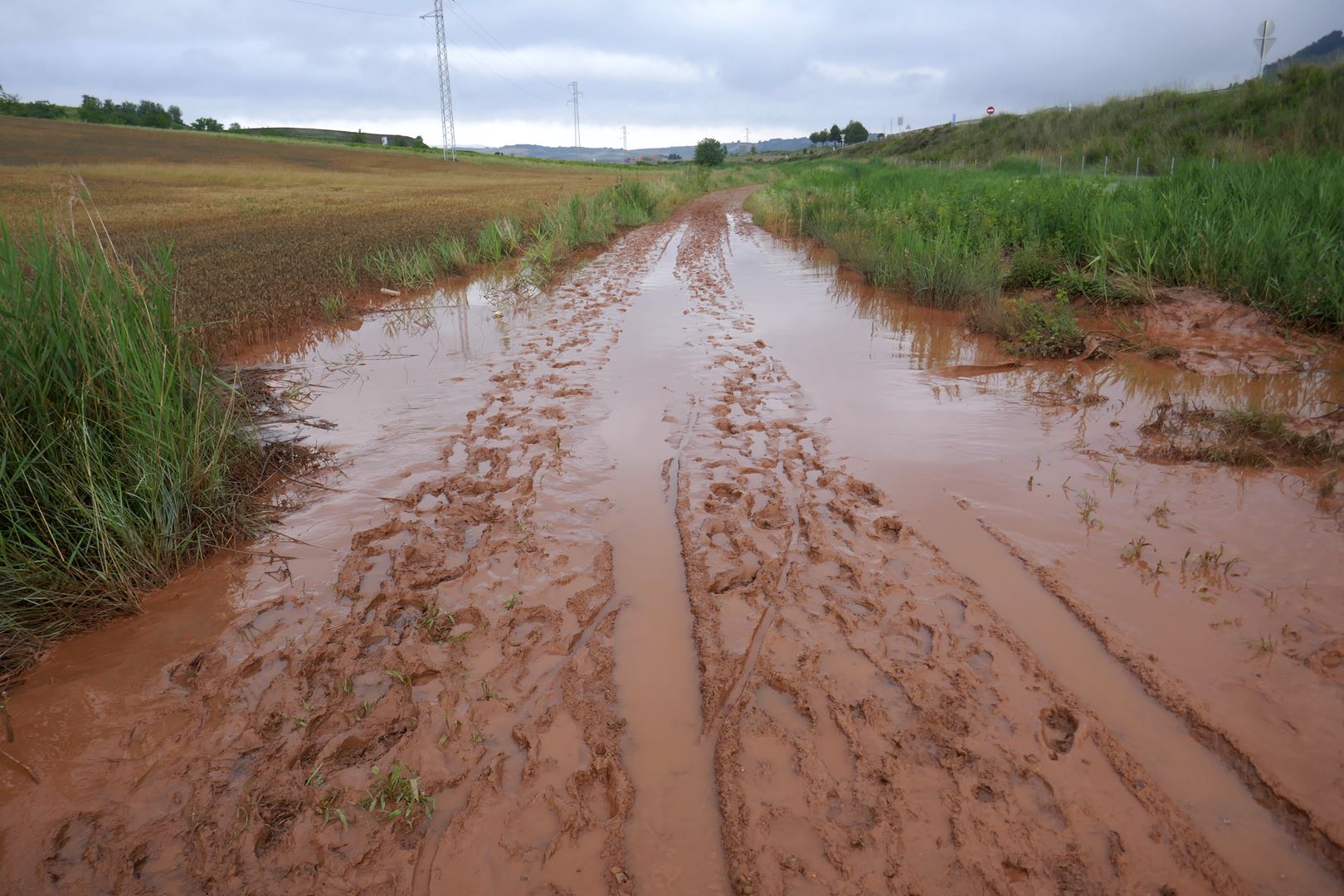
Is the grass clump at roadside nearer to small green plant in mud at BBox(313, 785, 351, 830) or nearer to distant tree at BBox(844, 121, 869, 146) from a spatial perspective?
small green plant in mud at BBox(313, 785, 351, 830)

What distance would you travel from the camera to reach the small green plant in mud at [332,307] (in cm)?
877

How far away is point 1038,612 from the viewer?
286cm

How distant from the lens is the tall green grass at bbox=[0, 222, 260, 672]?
2.91 meters

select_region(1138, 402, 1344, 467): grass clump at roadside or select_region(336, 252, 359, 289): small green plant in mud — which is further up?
select_region(336, 252, 359, 289): small green plant in mud

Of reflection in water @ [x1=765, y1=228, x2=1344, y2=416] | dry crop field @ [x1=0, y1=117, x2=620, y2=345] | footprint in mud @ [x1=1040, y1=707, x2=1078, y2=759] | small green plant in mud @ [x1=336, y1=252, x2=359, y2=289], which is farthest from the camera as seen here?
small green plant in mud @ [x1=336, y1=252, x2=359, y2=289]

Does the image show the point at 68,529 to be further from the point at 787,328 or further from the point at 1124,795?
the point at 787,328

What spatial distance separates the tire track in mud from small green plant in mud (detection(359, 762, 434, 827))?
90 centimetres

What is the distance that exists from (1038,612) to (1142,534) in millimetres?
947

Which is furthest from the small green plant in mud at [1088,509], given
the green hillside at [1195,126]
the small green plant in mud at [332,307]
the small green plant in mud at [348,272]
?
the green hillside at [1195,126]

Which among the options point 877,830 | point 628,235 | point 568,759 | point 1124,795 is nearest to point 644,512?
point 568,759

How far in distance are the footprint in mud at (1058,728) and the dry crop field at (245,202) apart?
15.6 feet

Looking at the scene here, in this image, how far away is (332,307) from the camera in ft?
28.8

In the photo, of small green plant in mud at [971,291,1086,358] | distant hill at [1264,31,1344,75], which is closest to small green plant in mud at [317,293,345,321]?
small green plant in mud at [971,291,1086,358]

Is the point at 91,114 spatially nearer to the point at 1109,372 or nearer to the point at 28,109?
the point at 28,109
